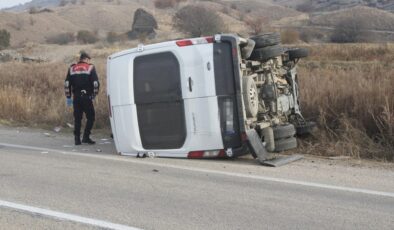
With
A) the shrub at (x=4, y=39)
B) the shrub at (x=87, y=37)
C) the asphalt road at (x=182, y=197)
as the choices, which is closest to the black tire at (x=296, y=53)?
the asphalt road at (x=182, y=197)

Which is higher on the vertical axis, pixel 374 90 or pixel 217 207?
pixel 374 90

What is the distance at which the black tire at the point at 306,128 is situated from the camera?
9.23 metres

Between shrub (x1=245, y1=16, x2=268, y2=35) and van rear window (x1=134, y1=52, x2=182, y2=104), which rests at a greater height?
shrub (x1=245, y1=16, x2=268, y2=35)

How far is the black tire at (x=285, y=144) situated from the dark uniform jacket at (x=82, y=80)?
371 cm

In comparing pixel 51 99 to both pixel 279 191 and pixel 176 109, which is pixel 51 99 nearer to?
pixel 176 109

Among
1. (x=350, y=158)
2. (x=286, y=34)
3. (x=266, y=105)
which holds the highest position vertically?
(x=286, y=34)

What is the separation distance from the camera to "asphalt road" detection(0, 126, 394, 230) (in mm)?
5148

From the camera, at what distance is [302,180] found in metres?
6.80

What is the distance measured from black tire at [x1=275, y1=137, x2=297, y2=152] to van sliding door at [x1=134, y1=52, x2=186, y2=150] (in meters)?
1.51

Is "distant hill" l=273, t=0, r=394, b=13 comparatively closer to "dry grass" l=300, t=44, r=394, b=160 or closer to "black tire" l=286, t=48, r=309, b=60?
"dry grass" l=300, t=44, r=394, b=160

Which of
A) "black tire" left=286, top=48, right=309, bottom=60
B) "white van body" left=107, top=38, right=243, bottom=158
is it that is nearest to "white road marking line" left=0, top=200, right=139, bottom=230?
"white van body" left=107, top=38, right=243, bottom=158

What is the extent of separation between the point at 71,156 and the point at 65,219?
3718 mm

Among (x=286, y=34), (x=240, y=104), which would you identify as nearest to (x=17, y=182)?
(x=240, y=104)

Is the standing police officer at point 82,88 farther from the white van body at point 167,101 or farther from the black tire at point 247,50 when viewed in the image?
the black tire at point 247,50
